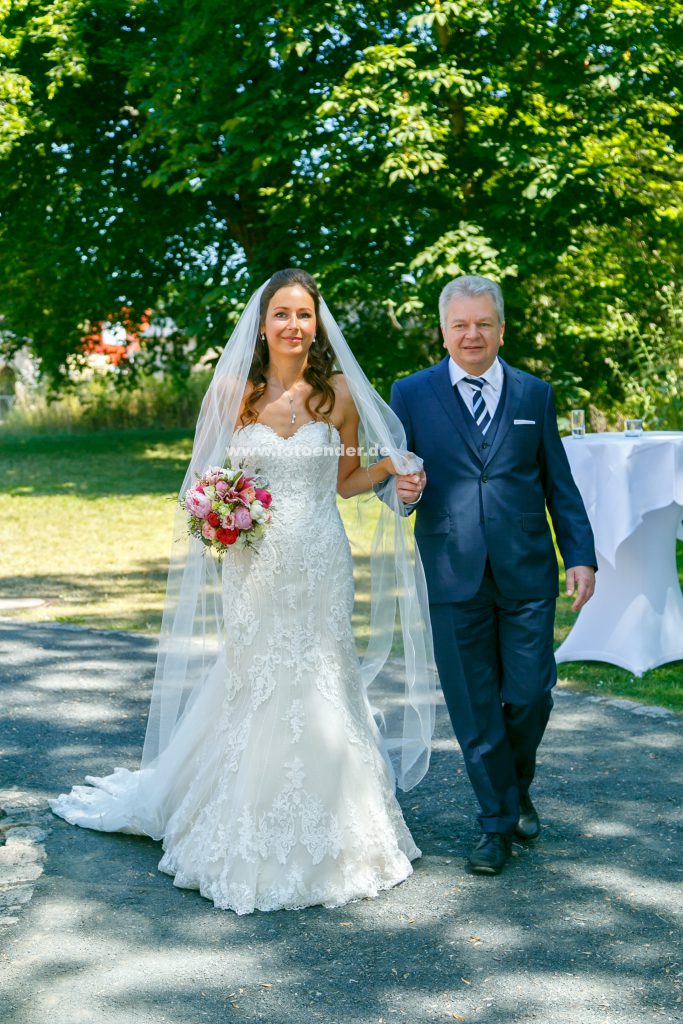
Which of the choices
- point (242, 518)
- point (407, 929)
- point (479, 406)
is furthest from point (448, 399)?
point (407, 929)

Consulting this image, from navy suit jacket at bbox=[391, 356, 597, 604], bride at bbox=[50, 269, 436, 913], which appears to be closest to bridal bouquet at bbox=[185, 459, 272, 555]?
bride at bbox=[50, 269, 436, 913]

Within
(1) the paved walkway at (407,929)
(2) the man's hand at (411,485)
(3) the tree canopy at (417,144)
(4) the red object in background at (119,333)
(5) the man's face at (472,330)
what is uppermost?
(3) the tree canopy at (417,144)

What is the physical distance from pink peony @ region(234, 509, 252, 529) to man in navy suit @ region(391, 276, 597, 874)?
0.61 m

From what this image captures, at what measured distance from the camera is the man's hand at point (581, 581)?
4.75 meters

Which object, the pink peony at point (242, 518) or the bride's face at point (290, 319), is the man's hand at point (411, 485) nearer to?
the pink peony at point (242, 518)

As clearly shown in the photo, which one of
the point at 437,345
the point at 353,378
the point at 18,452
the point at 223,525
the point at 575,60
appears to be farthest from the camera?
the point at 18,452

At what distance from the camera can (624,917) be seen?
4191 millimetres

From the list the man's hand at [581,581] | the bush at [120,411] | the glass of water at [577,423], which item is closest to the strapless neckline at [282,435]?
the man's hand at [581,581]

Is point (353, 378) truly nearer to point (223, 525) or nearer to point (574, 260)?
point (223, 525)

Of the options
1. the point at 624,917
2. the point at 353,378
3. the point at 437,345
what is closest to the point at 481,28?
the point at 437,345

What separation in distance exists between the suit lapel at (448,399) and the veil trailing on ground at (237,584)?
0.24 meters

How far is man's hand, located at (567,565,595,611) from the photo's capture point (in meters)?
4.75

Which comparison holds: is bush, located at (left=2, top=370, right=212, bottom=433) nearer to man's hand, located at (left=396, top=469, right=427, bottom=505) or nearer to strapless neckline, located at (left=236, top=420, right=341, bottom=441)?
strapless neckline, located at (left=236, top=420, right=341, bottom=441)

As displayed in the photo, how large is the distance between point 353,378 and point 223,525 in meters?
0.90
